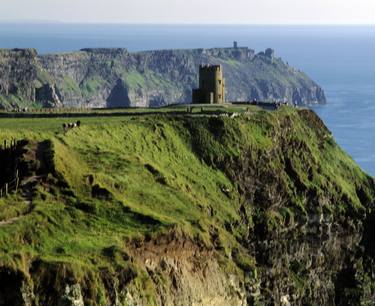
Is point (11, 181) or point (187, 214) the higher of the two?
point (11, 181)

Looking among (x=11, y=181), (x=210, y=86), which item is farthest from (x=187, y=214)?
(x=210, y=86)

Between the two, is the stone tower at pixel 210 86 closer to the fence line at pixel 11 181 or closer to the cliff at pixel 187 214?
the cliff at pixel 187 214

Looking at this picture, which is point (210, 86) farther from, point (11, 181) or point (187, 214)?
point (11, 181)

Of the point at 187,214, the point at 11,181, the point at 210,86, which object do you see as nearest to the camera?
the point at 11,181

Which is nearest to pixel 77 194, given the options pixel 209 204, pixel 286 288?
pixel 209 204

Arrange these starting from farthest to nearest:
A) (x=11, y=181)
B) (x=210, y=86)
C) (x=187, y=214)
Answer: (x=210, y=86), (x=187, y=214), (x=11, y=181)

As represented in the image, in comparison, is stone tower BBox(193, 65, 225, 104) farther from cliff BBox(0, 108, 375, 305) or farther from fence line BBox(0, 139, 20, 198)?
fence line BBox(0, 139, 20, 198)

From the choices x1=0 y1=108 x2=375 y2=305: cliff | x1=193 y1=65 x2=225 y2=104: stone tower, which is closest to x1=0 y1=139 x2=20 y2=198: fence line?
x1=0 y1=108 x2=375 y2=305: cliff

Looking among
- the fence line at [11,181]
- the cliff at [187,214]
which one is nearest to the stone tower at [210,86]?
the cliff at [187,214]

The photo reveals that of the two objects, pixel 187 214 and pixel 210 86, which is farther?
pixel 210 86
